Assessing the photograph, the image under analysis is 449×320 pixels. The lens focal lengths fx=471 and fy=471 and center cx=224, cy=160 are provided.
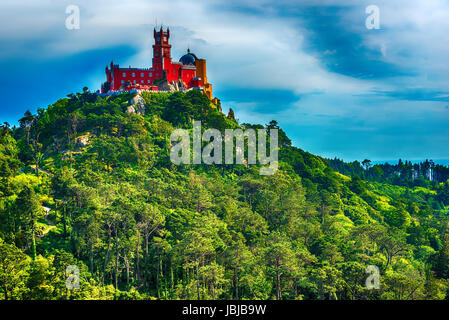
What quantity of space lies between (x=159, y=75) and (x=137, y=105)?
1047 centimetres

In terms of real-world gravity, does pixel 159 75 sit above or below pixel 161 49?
below

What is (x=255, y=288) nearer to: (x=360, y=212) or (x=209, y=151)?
(x=209, y=151)

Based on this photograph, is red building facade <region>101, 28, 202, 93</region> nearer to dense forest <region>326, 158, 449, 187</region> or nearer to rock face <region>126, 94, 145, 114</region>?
rock face <region>126, 94, 145, 114</region>

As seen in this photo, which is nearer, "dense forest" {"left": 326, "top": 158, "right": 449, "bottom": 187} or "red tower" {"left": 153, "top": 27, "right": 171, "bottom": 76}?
"red tower" {"left": 153, "top": 27, "right": 171, "bottom": 76}

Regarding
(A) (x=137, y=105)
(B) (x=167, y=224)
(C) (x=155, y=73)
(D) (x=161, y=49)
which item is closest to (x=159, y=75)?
→ (C) (x=155, y=73)

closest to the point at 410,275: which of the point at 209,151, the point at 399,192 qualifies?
the point at 209,151

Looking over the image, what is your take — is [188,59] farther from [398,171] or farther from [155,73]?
[398,171]

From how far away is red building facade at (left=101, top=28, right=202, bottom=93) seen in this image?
3406 inches

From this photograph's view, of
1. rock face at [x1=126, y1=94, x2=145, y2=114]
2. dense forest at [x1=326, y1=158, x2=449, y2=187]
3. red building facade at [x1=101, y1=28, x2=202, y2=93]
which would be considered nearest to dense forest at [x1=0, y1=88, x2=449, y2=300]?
rock face at [x1=126, y1=94, x2=145, y2=114]

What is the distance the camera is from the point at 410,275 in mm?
52375

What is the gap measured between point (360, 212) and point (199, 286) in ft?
162

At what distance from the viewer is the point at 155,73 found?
292 feet

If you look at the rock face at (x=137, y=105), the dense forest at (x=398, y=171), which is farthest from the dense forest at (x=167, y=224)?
the dense forest at (x=398, y=171)

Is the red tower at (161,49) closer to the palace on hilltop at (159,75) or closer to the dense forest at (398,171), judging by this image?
the palace on hilltop at (159,75)
